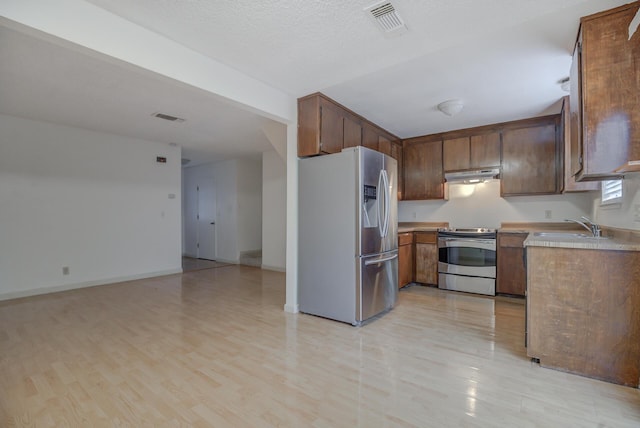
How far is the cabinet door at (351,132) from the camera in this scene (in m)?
3.61

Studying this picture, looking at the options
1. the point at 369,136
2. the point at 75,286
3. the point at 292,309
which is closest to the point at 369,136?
the point at 369,136

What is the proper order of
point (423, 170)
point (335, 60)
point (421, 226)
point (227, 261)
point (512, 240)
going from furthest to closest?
point (227, 261), point (421, 226), point (423, 170), point (512, 240), point (335, 60)

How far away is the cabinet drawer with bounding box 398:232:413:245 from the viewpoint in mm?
4203

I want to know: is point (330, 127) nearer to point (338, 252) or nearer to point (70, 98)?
point (338, 252)

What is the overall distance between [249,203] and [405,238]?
4.07 metres

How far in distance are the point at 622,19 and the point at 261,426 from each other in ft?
10.5

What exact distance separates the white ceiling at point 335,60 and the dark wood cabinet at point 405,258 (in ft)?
5.45

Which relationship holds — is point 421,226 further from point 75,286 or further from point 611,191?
point 75,286

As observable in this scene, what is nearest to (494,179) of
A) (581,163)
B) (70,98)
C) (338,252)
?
(581,163)

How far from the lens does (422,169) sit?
192 inches

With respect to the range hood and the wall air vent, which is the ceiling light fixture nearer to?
the range hood

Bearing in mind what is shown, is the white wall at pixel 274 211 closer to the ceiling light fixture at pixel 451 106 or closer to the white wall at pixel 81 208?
the white wall at pixel 81 208

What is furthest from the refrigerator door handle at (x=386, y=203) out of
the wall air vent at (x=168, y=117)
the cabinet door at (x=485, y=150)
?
the wall air vent at (x=168, y=117)

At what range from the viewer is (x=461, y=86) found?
300cm
